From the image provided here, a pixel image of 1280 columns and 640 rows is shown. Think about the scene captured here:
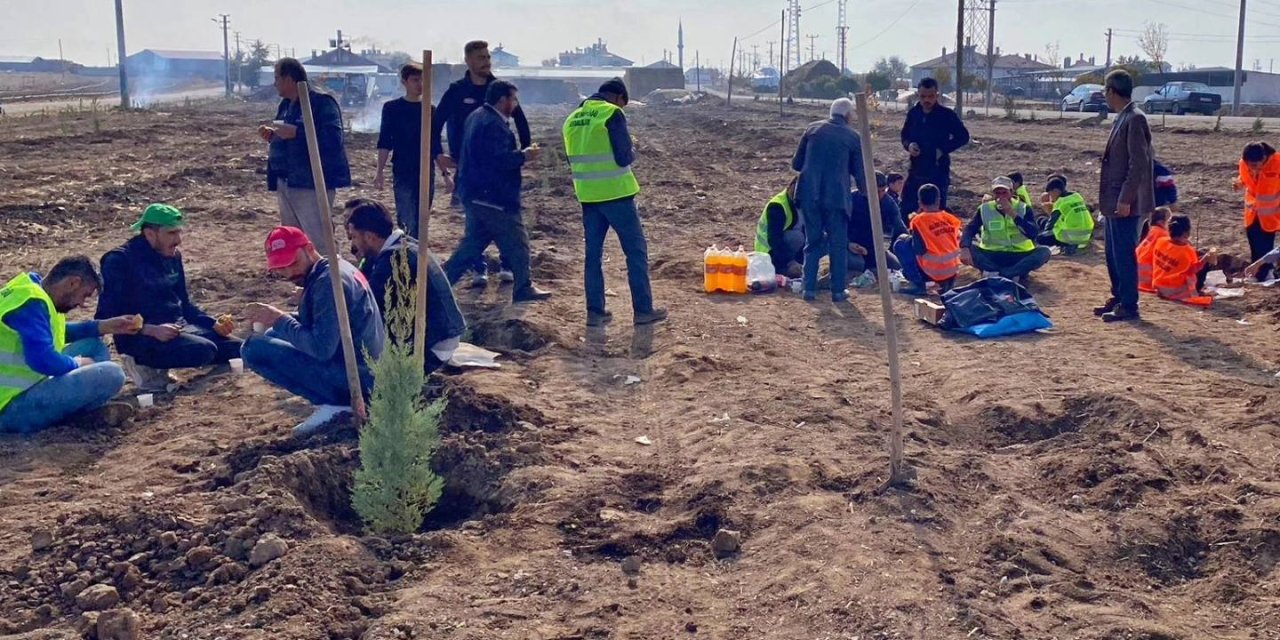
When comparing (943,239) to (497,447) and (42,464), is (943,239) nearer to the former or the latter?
(497,447)

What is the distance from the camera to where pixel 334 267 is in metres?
5.02

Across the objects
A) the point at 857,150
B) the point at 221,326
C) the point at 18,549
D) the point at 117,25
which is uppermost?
the point at 117,25

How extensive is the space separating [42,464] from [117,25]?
1889 inches

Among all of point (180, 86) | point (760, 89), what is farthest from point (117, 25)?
point (760, 89)

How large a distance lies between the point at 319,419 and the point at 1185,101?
40.9 m

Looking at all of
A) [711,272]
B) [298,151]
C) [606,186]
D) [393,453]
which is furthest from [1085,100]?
[393,453]

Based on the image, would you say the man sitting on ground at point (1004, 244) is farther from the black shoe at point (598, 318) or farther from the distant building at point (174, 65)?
the distant building at point (174, 65)

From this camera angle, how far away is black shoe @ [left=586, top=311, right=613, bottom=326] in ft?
27.1

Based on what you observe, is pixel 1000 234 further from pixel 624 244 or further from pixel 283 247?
pixel 283 247

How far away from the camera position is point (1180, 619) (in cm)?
377

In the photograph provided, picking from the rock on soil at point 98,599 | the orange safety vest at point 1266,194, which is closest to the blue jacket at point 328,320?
the rock on soil at point 98,599

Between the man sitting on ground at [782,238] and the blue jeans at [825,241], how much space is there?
0.59 metres

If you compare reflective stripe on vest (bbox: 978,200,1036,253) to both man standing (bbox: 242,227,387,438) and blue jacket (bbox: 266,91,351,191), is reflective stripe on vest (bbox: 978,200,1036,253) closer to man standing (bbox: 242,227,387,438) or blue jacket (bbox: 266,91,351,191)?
blue jacket (bbox: 266,91,351,191)

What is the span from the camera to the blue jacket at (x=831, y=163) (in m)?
8.58
